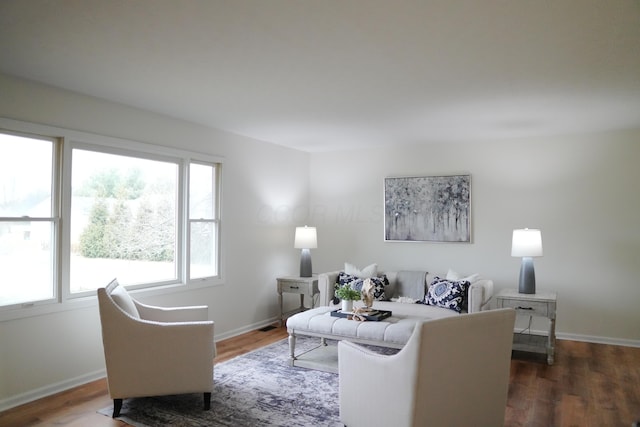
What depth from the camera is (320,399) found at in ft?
11.6

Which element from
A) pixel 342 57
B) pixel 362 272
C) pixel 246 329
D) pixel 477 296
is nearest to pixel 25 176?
pixel 342 57

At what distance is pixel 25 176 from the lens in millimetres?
3609

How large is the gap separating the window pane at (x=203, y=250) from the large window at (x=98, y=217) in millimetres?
11

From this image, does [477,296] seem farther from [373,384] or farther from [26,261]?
[26,261]

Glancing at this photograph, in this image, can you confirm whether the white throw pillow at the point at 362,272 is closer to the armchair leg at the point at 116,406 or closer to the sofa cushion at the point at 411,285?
the sofa cushion at the point at 411,285

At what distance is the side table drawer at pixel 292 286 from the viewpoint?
5.88 m

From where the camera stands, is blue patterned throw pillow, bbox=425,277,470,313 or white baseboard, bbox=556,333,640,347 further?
white baseboard, bbox=556,333,640,347

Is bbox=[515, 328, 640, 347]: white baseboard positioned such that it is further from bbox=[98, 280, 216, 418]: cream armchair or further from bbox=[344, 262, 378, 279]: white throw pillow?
bbox=[98, 280, 216, 418]: cream armchair

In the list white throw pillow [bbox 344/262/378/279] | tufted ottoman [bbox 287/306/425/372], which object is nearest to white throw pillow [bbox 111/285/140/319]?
tufted ottoman [bbox 287/306/425/372]

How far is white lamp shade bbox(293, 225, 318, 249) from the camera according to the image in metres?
6.11

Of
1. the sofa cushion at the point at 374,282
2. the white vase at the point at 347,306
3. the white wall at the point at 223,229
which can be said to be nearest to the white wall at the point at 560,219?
the sofa cushion at the point at 374,282

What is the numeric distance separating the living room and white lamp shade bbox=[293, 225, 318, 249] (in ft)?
1.18

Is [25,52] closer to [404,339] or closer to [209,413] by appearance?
[209,413]

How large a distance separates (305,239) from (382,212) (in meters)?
1.16
